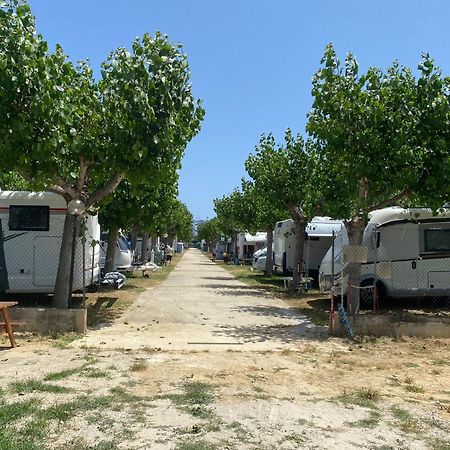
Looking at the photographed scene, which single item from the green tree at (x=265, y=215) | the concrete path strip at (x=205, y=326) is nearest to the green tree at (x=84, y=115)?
the concrete path strip at (x=205, y=326)

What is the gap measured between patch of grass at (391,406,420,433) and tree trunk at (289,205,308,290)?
14203 millimetres

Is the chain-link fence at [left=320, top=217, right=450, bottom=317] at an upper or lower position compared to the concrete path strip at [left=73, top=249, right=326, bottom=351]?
upper

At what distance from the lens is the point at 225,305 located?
50.3 ft

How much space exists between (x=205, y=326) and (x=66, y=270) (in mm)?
3047

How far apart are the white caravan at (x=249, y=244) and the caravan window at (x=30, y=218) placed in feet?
111

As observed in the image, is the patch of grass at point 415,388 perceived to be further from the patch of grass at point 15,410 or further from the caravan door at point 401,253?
the caravan door at point 401,253

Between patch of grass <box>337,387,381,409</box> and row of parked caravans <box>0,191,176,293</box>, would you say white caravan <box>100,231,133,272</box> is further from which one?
patch of grass <box>337,387,381,409</box>

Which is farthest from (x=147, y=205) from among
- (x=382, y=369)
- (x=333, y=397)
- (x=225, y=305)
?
(x=333, y=397)

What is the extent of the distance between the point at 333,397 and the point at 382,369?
1.99m

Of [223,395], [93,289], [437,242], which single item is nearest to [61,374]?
[223,395]

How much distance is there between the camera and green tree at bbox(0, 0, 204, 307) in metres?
9.31

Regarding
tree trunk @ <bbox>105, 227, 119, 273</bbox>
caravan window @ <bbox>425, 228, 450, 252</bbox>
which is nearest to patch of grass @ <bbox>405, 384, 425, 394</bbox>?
caravan window @ <bbox>425, 228, 450, 252</bbox>

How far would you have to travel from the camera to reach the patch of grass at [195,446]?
14.9 ft

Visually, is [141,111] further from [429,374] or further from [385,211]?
[385,211]
